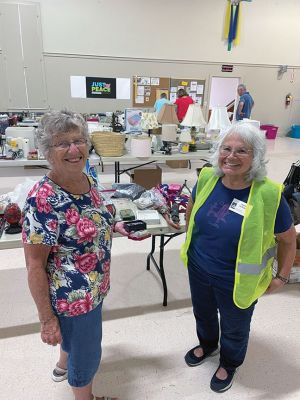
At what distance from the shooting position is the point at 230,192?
1.40 metres

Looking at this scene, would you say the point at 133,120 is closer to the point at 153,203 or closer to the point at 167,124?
the point at 167,124

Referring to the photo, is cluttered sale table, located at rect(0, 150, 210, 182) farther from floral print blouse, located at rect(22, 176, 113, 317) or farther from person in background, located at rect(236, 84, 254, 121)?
person in background, located at rect(236, 84, 254, 121)

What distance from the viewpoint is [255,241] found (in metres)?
1.33

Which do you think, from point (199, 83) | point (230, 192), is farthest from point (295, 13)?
point (230, 192)

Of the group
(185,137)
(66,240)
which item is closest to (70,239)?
(66,240)

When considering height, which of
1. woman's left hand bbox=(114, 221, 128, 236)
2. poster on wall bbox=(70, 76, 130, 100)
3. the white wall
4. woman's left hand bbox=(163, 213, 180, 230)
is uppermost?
the white wall

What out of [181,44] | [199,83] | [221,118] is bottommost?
[221,118]

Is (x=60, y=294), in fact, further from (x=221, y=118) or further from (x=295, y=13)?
(x=295, y=13)

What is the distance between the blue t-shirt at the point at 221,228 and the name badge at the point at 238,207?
1 cm

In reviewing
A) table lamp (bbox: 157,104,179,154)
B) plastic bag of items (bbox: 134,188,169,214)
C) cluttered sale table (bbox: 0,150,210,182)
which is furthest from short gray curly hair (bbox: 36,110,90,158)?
table lamp (bbox: 157,104,179,154)

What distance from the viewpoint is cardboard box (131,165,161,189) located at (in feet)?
14.4

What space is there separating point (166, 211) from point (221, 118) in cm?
186

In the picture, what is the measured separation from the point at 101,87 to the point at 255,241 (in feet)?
24.7

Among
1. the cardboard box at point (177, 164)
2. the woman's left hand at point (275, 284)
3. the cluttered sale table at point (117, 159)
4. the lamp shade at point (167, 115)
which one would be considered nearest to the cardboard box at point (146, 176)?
the cluttered sale table at point (117, 159)
